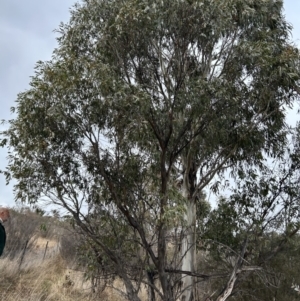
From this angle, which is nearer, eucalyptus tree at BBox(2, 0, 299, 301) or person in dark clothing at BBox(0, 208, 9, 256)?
person in dark clothing at BBox(0, 208, 9, 256)

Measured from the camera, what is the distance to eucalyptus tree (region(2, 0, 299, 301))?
280 inches

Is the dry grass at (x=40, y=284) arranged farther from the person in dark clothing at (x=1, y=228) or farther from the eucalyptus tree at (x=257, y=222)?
the person in dark clothing at (x=1, y=228)

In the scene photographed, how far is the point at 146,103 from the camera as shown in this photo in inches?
267

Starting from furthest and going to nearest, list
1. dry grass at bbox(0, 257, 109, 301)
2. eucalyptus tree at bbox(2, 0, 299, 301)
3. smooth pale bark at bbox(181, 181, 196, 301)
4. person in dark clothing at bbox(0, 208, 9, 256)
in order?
dry grass at bbox(0, 257, 109, 301) < smooth pale bark at bbox(181, 181, 196, 301) < eucalyptus tree at bbox(2, 0, 299, 301) < person in dark clothing at bbox(0, 208, 9, 256)

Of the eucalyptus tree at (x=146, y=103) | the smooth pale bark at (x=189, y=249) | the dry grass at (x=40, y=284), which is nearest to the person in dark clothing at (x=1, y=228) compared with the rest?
the eucalyptus tree at (x=146, y=103)

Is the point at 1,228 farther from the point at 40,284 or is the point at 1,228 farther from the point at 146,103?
the point at 40,284

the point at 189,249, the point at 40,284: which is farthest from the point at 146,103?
the point at 40,284

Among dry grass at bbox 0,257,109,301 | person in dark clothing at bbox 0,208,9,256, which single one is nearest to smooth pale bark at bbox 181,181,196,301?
dry grass at bbox 0,257,109,301

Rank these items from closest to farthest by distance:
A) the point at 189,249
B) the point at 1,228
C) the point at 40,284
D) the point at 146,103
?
the point at 1,228 → the point at 146,103 → the point at 189,249 → the point at 40,284

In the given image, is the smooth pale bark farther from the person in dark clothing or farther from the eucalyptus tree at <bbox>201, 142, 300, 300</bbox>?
the person in dark clothing

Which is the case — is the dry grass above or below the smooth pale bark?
below

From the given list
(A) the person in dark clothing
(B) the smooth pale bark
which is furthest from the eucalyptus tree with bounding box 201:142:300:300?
(A) the person in dark clothing

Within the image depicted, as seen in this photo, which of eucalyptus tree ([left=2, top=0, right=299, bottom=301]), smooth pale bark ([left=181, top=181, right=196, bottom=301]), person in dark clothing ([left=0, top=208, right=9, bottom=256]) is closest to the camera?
person in dark clothing ([left=0, top=208, right=9, bottom=256])

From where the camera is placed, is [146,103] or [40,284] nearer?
[146,103]
